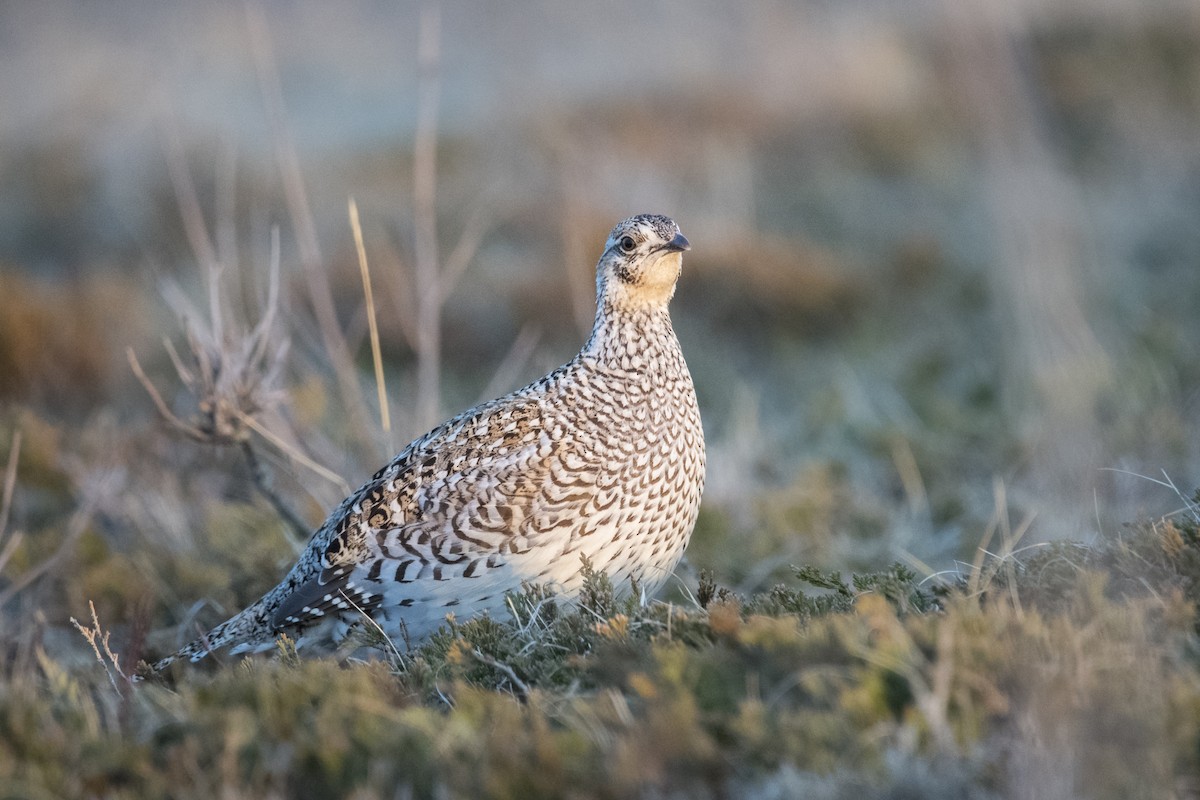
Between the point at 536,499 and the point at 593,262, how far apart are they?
592 centimetres

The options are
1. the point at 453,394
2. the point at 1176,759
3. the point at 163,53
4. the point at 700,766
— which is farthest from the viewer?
the point at 163,53

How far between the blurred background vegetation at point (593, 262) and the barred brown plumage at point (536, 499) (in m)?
0.68

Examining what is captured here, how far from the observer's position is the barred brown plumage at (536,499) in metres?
3.89

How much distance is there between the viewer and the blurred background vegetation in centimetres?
547

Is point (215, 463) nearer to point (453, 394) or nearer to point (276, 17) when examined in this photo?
point (453, 394)

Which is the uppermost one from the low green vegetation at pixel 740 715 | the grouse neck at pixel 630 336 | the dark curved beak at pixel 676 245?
the dark curved beak at pixel 676 245

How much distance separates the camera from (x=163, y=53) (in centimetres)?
1736

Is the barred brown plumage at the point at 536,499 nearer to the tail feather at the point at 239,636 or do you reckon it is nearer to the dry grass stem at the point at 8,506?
the tail feather at the point at 239,636

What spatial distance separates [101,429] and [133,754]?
15.5 feet

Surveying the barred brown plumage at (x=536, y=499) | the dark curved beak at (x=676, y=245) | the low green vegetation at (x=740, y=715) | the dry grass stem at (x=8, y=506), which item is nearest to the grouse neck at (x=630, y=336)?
the barred brown plumage at (x=536, y=499)

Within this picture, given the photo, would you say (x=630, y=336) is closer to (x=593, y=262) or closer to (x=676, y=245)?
(x=676, y=245)

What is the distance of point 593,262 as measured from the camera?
31.7ft

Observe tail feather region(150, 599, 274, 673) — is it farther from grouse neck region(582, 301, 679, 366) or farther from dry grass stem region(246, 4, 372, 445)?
grouse neck region(582, 301, 679, 366)

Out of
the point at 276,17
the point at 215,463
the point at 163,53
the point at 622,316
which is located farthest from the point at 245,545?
the point at 276,17
